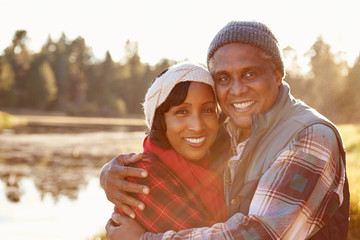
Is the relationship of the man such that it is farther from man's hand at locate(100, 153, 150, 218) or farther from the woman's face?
the woman's face

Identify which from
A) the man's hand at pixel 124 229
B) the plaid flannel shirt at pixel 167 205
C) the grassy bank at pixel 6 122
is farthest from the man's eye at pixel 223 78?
the grassy bank at pixel 6 122

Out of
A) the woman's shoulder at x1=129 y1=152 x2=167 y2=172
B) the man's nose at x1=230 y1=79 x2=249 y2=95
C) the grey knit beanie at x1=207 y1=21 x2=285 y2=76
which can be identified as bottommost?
the woman's shoulder at x1=129 y1=152 x2=167 y2=172

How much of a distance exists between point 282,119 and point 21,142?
75.6 feet

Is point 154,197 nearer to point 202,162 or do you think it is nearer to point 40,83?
point 202,162

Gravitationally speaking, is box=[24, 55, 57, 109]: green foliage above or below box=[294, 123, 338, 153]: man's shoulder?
below

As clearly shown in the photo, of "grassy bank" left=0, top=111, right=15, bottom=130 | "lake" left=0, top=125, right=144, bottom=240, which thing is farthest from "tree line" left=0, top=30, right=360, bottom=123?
"lake" left=0, top=125, right=144, bottom=240

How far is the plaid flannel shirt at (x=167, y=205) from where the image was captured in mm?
2400

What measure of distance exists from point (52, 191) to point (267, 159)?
1139cm

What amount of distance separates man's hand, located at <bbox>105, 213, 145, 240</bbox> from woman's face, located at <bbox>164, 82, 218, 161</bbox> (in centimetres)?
68

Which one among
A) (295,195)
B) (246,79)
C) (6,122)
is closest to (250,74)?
(246,79)

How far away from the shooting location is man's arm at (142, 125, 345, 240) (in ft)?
6.52

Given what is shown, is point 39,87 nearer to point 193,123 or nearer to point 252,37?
point 193,123

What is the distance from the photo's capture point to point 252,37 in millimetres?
2588

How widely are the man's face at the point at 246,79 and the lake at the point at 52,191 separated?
208 inches
